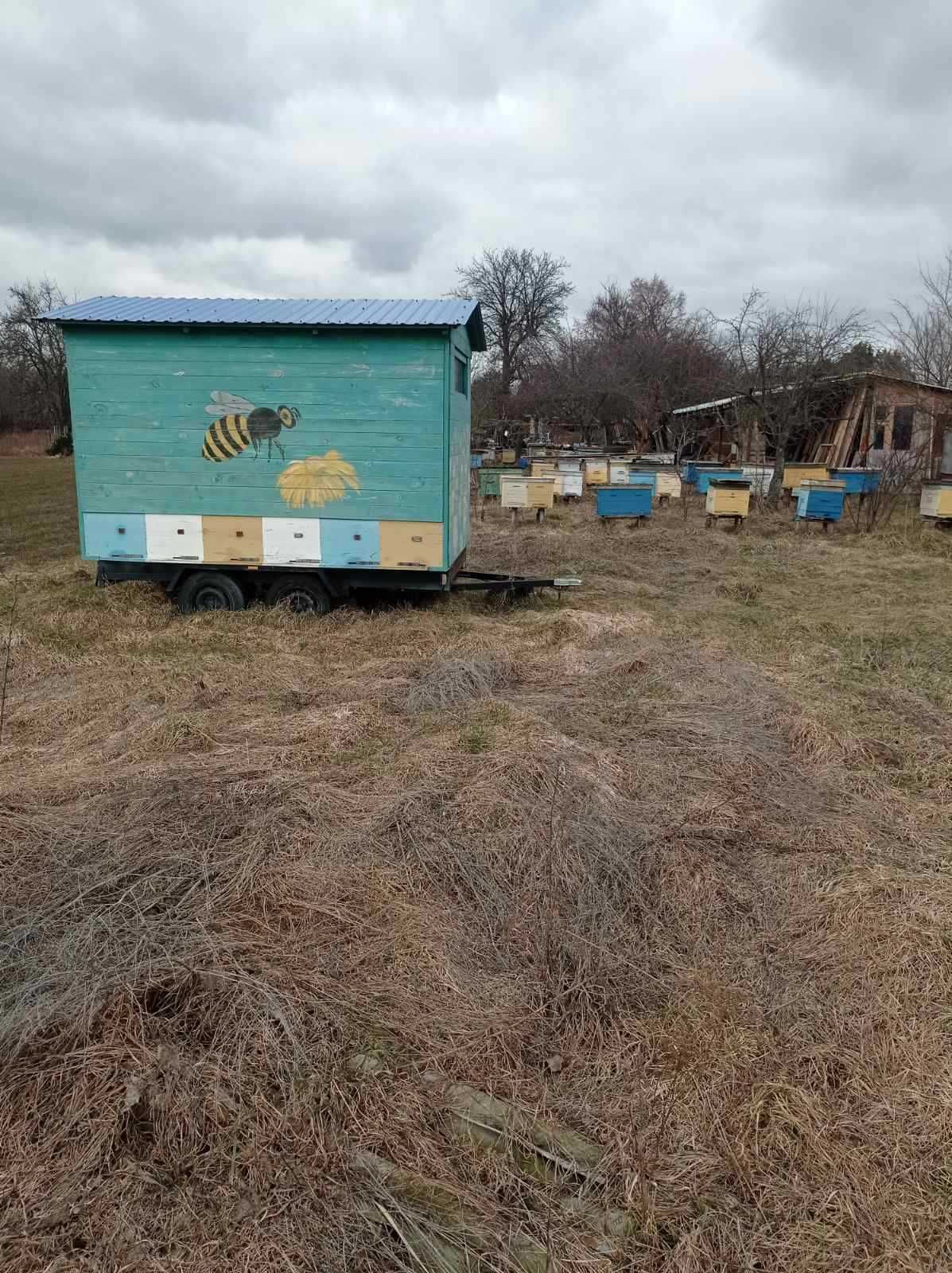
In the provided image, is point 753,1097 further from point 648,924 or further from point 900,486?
point 900,486

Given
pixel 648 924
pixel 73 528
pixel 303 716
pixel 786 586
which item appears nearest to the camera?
pixel 648 924

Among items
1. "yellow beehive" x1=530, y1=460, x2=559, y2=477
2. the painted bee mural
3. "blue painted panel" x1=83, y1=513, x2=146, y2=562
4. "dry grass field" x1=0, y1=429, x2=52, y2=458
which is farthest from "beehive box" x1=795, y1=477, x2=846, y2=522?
"dry grass field" x1=0, y1=429, x2=52, y2=458

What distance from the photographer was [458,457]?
8.34m

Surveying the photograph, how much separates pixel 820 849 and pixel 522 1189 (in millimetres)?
2277

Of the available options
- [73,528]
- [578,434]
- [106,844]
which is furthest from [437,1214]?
[578,434]

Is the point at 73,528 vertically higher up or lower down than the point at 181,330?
lower down

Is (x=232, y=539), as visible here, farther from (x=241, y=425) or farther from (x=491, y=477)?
(x=491, y=477)

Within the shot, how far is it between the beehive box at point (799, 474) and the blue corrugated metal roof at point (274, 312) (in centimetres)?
1359

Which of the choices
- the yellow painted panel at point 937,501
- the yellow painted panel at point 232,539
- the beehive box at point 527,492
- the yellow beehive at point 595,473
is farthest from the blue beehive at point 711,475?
the yellow painted panel at point 232,539

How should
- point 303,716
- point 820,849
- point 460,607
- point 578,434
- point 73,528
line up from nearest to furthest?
point 820,849, point 303,716, point 460,607, point 73,528, point 578,434

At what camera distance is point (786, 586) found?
1085 cm

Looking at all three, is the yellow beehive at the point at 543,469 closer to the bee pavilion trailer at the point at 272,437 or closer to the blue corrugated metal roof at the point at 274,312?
the blue corrugated metal roof at the point at 274,312

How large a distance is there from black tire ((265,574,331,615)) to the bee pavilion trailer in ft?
0.12

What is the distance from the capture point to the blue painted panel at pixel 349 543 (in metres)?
7.85
